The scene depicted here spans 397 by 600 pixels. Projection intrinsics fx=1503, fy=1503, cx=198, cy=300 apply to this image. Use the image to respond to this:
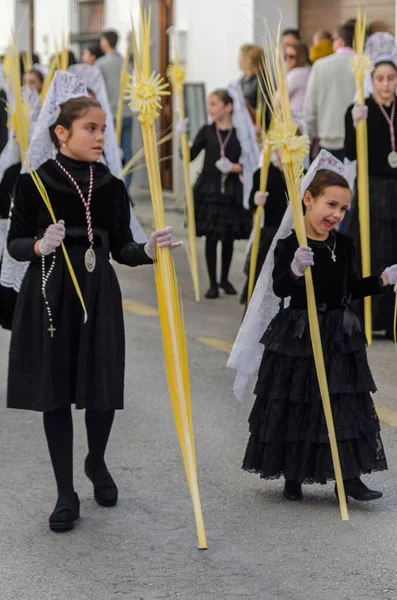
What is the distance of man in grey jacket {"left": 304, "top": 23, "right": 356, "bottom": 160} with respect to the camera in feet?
41.5

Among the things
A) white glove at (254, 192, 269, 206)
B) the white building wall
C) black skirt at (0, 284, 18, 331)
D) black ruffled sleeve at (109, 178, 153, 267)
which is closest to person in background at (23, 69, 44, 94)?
white glove at (254, 192, 269, 206)

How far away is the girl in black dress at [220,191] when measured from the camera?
11.9 metres

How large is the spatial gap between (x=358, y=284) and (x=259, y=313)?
17.5 inches

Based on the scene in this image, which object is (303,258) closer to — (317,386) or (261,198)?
(317,386)

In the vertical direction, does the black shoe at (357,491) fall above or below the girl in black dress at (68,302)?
below

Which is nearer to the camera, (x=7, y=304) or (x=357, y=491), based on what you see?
(x=357, y=491)

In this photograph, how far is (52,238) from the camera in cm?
553

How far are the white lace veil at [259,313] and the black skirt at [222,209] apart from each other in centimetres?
573

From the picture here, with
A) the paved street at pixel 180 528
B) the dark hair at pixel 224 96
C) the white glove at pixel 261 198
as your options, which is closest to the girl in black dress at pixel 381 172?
the white glove at pixel 261 198

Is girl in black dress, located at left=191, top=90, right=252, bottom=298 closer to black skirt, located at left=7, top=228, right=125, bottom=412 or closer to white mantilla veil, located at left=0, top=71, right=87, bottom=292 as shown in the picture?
white mantilla veil, located at left=0, top=71, right=87, bottom=292

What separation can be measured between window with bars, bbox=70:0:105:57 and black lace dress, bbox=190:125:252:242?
11.2m

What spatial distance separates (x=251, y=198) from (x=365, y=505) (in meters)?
4.23

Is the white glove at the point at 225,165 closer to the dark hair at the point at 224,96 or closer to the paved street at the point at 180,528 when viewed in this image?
the dark hair at the point at 224,96

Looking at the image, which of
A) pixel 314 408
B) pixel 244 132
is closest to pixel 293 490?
pixel 314 408
